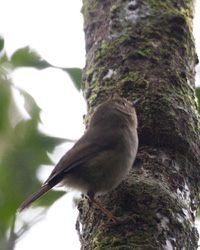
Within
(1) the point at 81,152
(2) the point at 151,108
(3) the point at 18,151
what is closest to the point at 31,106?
(3) the point at 18,151

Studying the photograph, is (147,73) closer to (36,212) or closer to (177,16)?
(177,16)

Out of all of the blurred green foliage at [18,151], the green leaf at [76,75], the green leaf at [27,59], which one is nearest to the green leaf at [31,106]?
the blurred green foliage at [18,151]

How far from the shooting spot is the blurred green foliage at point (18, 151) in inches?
167

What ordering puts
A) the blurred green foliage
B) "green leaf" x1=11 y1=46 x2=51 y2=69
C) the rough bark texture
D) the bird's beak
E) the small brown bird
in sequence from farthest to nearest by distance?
"green leaf" x1=11 y1=46 x2=51 y2=69
the blurred green foliage
the bird's beak
the small brown bird
the rough bark texture

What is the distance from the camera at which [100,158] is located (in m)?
3.53

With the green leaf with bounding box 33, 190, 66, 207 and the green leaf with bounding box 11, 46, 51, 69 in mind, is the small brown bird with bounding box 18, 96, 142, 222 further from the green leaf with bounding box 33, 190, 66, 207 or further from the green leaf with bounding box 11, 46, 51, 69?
the green leaf with bounding box 11, 46, 51, 69

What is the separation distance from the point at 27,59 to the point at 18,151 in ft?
4.38

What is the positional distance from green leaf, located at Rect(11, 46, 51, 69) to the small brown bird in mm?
1736

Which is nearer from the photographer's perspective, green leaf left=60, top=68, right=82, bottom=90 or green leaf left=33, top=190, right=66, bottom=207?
green leaf left=33, top=190, right=66, bottom=207

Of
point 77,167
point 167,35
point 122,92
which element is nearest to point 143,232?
point 77,167

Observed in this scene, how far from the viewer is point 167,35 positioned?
403cm

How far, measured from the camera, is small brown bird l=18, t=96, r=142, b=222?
11.1ft

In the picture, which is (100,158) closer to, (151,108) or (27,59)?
(151,108)

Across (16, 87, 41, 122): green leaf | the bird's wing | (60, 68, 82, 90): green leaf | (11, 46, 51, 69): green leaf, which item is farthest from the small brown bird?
(11, 46, 51, 69): green leaf
